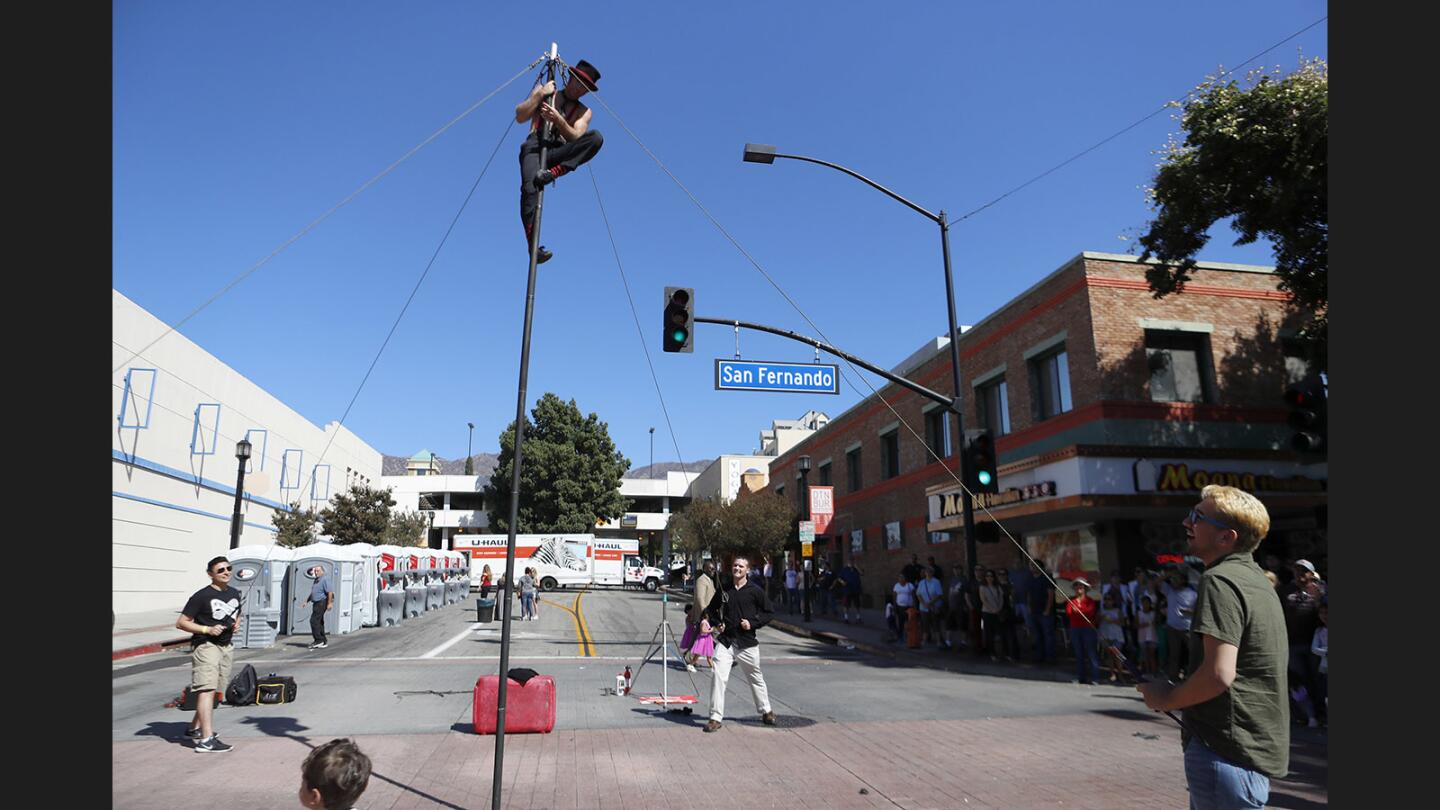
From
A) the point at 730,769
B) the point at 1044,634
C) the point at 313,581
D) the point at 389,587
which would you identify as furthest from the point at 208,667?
the point at 389,587

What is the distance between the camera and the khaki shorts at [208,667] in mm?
7836

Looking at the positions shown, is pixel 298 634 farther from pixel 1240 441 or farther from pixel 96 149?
pixel 1240 441

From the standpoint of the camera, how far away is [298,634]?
21.2 metres

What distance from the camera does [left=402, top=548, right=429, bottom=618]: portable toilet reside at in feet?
86.6

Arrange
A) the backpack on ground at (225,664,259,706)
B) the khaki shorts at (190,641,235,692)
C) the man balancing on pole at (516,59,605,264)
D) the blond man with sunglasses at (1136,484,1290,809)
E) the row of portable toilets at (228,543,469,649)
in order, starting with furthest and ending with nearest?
the row of portable toilets at (228,543,469,649) → the backpack on ground at (225,664,259,706) → the khaki shorts at (190,641,235,692) → the man balancing on pole at (516,59,605,264) → the blond man with sunglasses at (1136,484,1290,809)

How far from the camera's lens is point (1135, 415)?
1762cm

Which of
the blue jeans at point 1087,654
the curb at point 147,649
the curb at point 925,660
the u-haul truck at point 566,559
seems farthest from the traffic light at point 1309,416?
the u-haul truck at point 566,559

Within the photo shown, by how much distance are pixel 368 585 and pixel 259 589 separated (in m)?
4.00

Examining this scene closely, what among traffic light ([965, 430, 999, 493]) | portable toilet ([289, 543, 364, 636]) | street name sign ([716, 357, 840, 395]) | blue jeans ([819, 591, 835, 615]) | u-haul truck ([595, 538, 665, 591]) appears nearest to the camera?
traffic light ([965, 430, 999, 493])

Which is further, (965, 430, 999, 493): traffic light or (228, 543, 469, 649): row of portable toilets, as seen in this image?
(228, 543, 469, 649): row of portable toilets

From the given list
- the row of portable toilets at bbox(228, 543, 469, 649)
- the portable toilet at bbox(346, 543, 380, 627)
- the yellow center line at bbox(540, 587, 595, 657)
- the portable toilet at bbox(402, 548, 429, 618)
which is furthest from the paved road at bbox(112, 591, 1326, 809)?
the portable toilet at bbox(402, 548, 429, 618)

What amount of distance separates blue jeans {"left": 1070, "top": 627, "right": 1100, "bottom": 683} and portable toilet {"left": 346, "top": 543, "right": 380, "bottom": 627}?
60.3 ft

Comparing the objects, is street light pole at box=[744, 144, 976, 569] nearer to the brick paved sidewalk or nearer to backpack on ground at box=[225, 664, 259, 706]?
the brick paved sidewalk

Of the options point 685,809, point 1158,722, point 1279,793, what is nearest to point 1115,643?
point 1158,722
